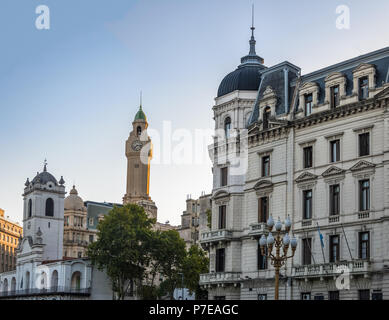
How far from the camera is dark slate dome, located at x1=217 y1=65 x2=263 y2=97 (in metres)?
57.2

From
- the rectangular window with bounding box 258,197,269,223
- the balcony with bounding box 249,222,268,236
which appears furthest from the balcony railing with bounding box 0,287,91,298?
the rectangular window with bounding box 258,197,269,223

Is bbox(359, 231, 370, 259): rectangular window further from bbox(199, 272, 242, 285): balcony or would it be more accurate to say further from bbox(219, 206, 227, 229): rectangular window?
bbox(219, 206, 227, 229): rectangular window

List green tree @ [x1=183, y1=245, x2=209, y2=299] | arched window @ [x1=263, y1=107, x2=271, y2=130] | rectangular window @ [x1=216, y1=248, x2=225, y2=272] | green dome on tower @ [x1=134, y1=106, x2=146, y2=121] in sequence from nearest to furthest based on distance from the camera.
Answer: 1. arched window @ [x1=263, y1=107, x2=271, y2=130]
2. rectangular window @ [x1=216, y1=248, x2=225, y2=272]
3. green tree @ [x1=183, y1=245, x2=209, y2=299]
4. green dome on tower @ [x1=134, y1=106, x2=146, y2=121]

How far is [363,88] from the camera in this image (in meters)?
47.0

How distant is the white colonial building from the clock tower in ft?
152

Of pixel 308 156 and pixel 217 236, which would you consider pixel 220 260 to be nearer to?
pixel 217 236

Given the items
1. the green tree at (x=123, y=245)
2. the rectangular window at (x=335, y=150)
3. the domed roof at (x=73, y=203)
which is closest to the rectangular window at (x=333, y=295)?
the rectangular window at (x=335, y=150)

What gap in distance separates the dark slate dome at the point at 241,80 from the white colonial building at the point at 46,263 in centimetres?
4381

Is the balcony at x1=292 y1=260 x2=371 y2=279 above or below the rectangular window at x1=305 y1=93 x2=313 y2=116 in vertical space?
below

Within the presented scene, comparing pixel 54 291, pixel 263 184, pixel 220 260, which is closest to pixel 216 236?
pixel 220 260

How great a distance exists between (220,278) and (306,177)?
36.8 ft
